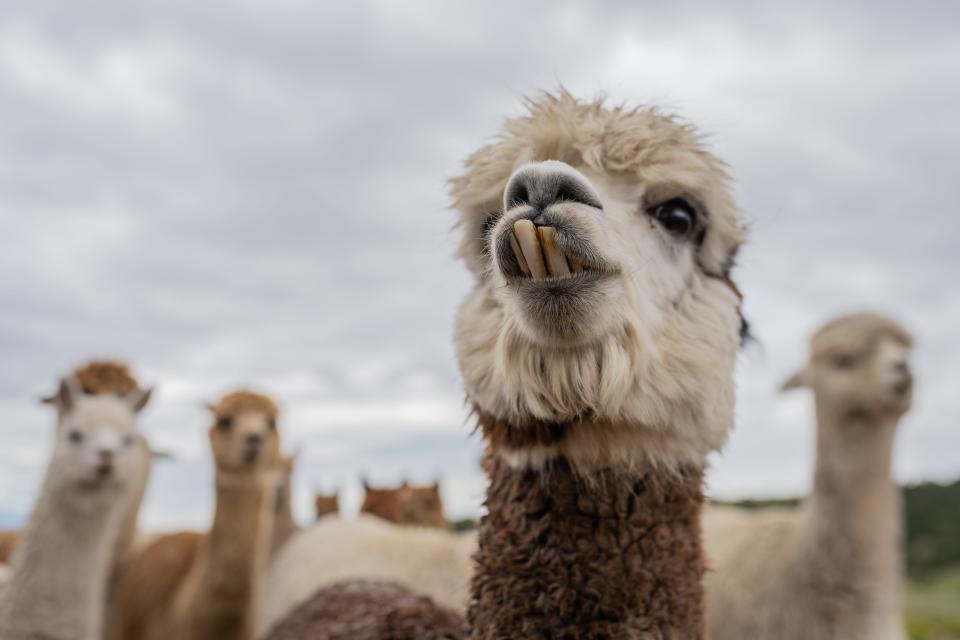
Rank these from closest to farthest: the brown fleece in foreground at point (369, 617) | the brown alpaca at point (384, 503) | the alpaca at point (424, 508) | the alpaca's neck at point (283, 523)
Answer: the brown fleece in foreground at point (369, 617), the alpaca's neck at point (283, 523), the brown alpaca at point (384, 503), the alpaca at point (424, 508)

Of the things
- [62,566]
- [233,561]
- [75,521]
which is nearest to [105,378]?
[75,521]

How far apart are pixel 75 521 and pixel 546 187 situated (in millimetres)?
3874

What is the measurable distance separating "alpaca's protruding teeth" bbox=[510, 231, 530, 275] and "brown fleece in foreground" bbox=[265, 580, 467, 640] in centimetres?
97

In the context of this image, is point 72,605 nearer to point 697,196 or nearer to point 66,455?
point 66,455

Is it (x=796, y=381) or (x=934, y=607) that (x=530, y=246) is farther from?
(x=934, y=607)

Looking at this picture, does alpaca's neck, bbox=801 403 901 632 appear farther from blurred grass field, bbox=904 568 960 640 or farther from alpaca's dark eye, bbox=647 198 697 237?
blurred grass field, bbox=904 568 960 640

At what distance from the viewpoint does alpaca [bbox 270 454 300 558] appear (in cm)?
830

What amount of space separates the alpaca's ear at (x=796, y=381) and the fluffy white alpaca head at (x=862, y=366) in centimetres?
3

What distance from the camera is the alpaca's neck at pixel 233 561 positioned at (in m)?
4.95

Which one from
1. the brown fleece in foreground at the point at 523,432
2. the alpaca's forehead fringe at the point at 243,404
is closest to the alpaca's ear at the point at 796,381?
the alpaca's forehead fringe at the point at 243,404

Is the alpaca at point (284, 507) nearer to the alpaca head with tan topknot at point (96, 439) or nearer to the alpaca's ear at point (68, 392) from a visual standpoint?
the alpaca head with tan topknot at point (96, 439)

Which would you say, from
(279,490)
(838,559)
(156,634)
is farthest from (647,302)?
(279,490)

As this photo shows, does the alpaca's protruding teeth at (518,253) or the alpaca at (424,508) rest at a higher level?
the alpaca's protruding teeth at (518,253)

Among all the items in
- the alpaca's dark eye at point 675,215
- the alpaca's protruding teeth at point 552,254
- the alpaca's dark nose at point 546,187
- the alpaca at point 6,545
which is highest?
the alpaca's dark eye at point 675,215
